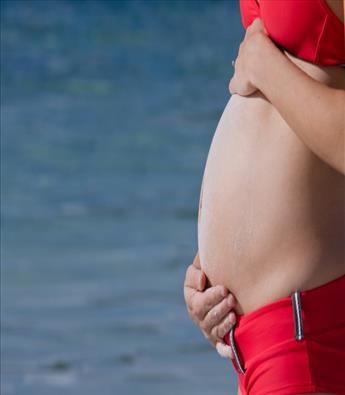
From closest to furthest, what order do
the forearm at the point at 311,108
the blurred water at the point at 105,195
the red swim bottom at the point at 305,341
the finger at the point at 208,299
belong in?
the forearm at the point at 311,108 → the red swim bottom at the point at 305,341 → the finger at the point at 208,299 → the blurred water at the point at 105,195

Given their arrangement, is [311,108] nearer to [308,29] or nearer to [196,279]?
[308,29]

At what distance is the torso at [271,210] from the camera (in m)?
A: 1.78

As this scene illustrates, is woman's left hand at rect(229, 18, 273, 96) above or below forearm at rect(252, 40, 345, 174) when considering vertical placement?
above

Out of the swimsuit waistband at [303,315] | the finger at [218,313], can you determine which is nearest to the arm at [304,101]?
the swimsuit waistband at [303,315]

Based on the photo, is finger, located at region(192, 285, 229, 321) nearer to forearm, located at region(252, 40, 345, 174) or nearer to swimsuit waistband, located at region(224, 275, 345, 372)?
swimsuit waistband, located at region(224, 275, 345, 372)

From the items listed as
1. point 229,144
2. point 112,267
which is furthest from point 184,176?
point 229,144

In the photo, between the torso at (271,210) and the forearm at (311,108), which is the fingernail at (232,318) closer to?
the torso at (271,210)

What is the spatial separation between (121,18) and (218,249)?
13099 millimetres

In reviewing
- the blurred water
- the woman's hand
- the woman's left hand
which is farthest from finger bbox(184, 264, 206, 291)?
the blurred water

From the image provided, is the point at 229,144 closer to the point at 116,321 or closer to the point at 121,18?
the point at 116,321

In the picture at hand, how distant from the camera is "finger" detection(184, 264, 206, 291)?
1982 millimetres

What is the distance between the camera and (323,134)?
169 centimetres

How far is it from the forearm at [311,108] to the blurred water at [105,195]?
255 centimetres

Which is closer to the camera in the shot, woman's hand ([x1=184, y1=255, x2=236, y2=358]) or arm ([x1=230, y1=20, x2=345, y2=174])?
arm ([x1=230, y1=20, x2=345, y2=174])
